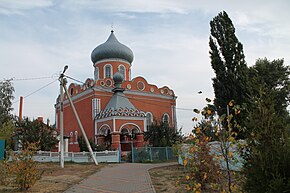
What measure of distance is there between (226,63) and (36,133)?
15075 mm

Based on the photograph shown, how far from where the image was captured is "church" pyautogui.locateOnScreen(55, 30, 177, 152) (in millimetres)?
26969

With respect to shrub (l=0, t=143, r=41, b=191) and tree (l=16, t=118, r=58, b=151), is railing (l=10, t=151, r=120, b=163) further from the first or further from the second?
shrub (l=0, t=143, r=41, b=191)

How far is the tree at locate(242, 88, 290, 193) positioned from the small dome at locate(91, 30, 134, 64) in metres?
29.7

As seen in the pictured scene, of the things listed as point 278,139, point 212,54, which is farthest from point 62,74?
point 278,139

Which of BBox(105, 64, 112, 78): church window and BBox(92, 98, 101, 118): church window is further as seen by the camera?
BBox(105, 64, 112, 78): church window

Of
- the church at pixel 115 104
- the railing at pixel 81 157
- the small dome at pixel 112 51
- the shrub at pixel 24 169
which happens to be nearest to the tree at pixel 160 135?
the church at pixel 115 104

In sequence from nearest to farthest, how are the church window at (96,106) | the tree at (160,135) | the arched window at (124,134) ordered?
the tree at (160,135), the arched window at (124,134), the church window at (96,106)

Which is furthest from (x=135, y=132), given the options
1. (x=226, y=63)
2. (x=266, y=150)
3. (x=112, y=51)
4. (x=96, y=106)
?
(x=266, y=150)

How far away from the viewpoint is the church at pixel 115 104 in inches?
1062

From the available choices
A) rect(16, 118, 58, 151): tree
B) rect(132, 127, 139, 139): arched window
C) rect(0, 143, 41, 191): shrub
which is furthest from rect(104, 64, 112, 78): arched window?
rect(0, 143, 41, 191): shrub

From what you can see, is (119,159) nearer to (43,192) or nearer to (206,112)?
(43,192)

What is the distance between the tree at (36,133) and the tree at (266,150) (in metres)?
20.3

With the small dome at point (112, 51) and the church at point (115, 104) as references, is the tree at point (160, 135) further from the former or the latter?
the small dome at point (112, 51)

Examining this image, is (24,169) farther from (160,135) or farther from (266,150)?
(160,135)
